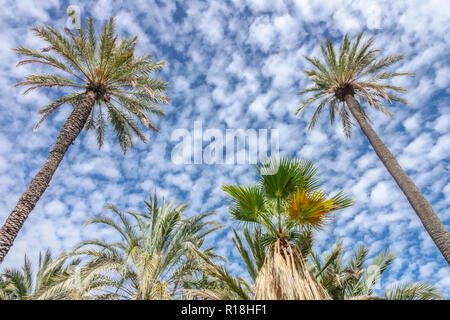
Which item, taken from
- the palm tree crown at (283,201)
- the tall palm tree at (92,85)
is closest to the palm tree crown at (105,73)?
the tall palm tree at (92,85)

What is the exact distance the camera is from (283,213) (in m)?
5.80

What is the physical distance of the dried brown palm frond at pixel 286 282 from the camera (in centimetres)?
422

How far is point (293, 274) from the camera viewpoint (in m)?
4.57

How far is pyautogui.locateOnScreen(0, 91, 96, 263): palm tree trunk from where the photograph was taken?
24.8 ft

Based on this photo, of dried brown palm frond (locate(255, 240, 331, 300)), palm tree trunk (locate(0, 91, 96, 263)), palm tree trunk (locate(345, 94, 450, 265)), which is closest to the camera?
dried brown palm frond (locate(255, 240, 331, 300))

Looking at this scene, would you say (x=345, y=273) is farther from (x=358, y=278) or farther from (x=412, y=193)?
(x=412, y=193)

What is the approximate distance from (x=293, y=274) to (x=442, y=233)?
6186 millimetres

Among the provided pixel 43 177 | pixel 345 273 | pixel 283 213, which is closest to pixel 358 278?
pixel 345 273

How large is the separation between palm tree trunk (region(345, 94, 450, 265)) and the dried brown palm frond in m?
5.63

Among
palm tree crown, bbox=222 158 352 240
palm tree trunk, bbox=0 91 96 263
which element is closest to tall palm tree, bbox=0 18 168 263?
palm tree trunk, bbox=0 91 96 263

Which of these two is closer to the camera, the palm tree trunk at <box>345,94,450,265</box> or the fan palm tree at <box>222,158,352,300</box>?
the fan palm tree at <box>222,158,352,300</box>

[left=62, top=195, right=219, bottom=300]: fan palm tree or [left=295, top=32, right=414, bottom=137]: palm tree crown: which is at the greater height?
[left=295, top=32, right=414, bottom=137]: palm tree crown

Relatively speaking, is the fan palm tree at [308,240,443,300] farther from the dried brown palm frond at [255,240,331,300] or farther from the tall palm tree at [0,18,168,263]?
the tall palm tree at [0,18,168,263]
